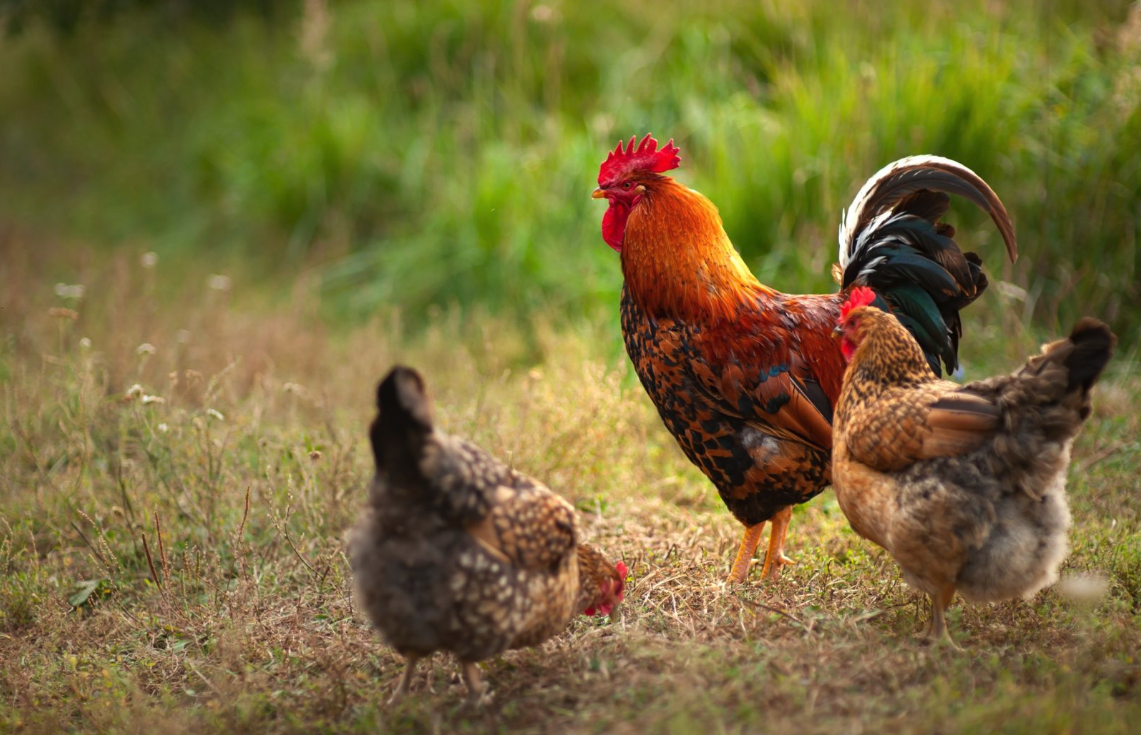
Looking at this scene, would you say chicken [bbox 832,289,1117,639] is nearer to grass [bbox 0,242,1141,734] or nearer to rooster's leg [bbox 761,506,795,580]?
grass [bbox 0,242,1141,734]

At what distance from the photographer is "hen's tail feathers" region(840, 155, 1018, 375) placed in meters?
4.22

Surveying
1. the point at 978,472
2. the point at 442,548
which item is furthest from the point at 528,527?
the point at 978,472

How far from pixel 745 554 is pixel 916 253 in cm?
150

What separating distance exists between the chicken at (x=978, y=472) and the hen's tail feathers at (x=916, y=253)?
91cm

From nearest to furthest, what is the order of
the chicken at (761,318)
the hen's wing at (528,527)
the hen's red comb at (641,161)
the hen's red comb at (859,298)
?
1. the hen's wing at (528,527)
2. the hen's red comb at (859,298)
3. the chicken at (761,318)
4. the hen's red comb at (641,161)

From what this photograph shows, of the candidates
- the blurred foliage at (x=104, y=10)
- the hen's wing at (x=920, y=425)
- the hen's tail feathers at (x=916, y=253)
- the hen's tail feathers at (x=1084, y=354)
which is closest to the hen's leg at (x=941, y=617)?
the hen's wing at (x=920, y=425)

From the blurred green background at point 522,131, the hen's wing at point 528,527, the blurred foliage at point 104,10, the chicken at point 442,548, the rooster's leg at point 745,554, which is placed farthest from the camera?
the blurred foliage at point 104,10

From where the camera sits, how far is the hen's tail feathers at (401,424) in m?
2.71

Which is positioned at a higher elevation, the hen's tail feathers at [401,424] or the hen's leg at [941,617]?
the hen's tail feathers at [401,424]

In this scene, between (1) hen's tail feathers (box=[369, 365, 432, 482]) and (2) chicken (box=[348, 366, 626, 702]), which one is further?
(2) chicken (box=[348, 366, 626, 702])

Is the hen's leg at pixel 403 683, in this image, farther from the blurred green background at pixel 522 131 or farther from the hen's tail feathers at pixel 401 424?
the blurred green background at pixel 522 131

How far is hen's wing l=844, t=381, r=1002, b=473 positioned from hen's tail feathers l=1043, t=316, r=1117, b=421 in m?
0.25

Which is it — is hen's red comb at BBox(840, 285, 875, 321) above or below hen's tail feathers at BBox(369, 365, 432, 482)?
above

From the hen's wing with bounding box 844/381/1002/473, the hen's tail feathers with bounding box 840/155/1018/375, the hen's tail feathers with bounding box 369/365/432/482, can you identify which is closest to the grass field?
the hen's wing with bounding box 844/381/1002/473
